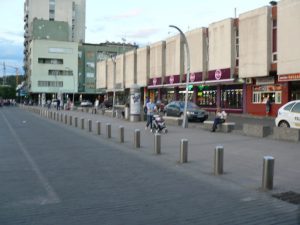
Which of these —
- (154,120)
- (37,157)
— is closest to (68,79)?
(154,120)

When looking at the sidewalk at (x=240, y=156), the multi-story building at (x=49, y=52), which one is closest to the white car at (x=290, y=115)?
the sidewalk at (x=240, y=156)

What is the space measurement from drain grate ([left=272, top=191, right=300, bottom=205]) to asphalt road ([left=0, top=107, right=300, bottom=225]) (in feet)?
0.59

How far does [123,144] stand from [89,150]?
2089 mm

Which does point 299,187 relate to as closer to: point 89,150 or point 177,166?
point 177,166

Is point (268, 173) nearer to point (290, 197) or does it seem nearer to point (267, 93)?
point (290, 197)

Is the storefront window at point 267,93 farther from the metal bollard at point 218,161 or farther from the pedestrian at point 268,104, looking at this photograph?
the metal bollard at point 218,161

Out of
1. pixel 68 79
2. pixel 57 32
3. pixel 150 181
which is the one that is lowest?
pixel 150 181

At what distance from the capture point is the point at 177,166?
1109 cm

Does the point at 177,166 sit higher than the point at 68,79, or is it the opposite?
the point at 68,79

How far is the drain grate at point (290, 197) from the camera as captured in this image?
7191mm

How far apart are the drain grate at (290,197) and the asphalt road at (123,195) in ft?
0.59

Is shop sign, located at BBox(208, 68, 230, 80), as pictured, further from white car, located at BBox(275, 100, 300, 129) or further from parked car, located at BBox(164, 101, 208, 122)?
white car, located at BBox(275, 100, 300, 129)

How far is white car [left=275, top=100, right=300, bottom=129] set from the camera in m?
18.0

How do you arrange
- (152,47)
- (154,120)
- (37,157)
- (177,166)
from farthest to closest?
1. (152,47)
2. (154,120)
3. (37,157)
4. (177,166)
